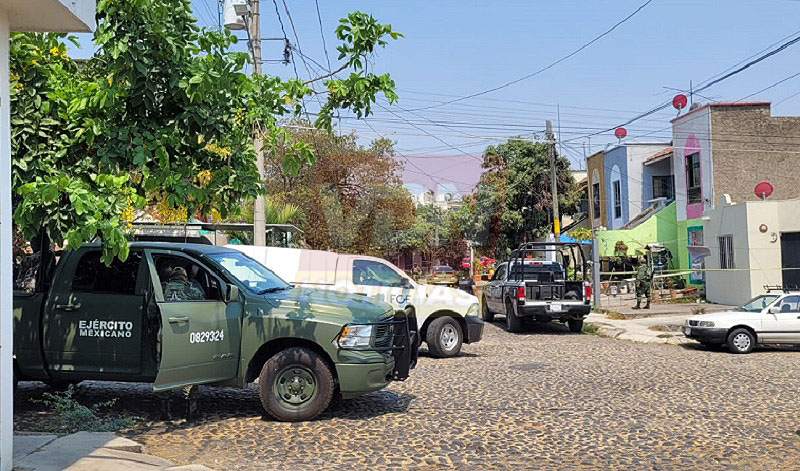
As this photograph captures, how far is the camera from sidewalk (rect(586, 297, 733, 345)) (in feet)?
61.8

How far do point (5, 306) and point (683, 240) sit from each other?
102 ft

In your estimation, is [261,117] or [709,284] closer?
[261,117]

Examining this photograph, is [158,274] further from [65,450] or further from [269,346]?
[65,450]

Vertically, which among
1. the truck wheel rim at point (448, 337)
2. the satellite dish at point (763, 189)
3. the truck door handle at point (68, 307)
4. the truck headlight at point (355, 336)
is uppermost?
the satellite dish at point (763, 189)

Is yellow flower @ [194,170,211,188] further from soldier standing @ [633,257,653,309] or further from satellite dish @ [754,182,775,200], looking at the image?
satellite dish @ [754,182,775,200]

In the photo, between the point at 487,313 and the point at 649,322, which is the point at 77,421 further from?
the point at 487,313

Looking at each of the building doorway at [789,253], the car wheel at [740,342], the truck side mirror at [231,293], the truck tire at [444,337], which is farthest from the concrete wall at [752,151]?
the truck side mirror at [231,293]

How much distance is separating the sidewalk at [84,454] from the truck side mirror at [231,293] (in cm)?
183

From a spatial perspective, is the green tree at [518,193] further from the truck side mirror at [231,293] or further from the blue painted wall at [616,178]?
the truck side mirror at [231,293]

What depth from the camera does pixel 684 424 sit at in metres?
8.66

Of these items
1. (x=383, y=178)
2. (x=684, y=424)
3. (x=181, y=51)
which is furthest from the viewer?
(x=383, y=178)

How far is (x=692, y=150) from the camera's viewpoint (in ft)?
105

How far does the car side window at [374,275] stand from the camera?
14.6 meters

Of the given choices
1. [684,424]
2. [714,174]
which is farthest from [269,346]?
[714,174]
